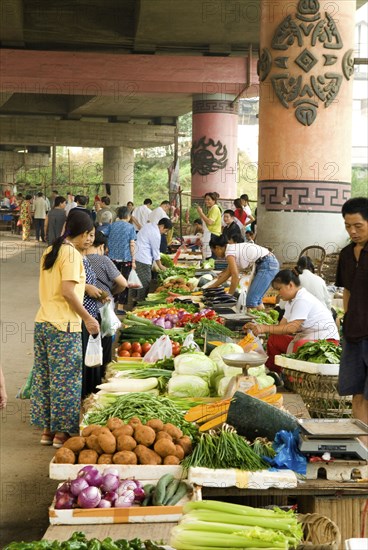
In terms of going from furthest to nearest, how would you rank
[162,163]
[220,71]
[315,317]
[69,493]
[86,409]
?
[162,163], [220,71], [315,317], [86,409], [69,493]

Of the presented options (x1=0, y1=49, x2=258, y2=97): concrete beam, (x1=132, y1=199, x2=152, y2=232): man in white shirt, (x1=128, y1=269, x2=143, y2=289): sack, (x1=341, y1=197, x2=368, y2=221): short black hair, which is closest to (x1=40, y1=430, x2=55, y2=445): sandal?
(x1=341, y1=197, x2=368, y2=221): short black hair

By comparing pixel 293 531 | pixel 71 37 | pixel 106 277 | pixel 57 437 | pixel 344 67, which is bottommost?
pixel 57 437

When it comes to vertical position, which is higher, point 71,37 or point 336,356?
point 71,37

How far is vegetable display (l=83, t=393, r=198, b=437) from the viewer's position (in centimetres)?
438

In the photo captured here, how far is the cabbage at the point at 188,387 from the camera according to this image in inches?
204

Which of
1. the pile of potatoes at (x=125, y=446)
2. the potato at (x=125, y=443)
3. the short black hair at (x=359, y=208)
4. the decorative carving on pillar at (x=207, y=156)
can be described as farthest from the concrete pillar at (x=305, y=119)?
the decorative carving on pillar at (x=207, y=156)

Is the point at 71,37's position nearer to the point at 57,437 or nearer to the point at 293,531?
the point at 57,437

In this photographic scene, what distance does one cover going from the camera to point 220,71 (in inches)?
722

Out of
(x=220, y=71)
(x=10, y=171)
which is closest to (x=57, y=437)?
(x=220, y=71)

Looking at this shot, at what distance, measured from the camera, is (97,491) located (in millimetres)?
3652

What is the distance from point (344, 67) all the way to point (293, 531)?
31.0ft

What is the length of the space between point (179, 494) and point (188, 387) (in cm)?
148

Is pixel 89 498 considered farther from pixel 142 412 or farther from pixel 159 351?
pixel 159 351

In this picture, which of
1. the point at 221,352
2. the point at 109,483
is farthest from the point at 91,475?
the point at 221,352
